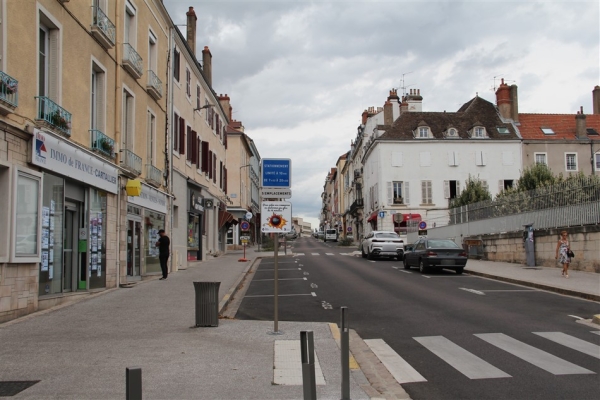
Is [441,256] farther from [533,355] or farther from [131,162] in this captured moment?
[533,355]

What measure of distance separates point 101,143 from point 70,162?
6.48 feet

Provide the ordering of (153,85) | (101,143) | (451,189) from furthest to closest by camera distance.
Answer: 1. (451,189)
2. (153,85)
3. (101,143)

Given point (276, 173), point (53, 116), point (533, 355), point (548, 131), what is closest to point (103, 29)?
point (53, 116)

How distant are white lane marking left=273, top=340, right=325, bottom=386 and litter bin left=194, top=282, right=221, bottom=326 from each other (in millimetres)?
1517

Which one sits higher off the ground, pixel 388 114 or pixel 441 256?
pixel 388 114

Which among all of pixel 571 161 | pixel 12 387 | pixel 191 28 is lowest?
pixel 12 387

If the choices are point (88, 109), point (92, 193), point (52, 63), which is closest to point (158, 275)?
point (92, 193)

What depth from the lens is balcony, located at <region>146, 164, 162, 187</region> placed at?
61.1 ft

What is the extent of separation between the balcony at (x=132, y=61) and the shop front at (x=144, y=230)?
11.2 ft

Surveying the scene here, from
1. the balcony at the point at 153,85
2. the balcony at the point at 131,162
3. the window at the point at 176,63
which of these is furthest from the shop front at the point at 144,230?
the window at the point at 176,63

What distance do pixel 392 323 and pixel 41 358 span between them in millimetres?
5889

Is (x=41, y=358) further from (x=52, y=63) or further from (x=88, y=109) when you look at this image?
(x=88, y=109)

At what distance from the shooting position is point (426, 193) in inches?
1940

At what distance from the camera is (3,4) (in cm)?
968
